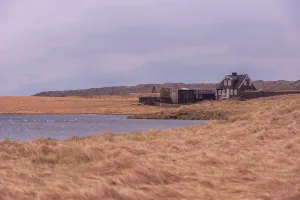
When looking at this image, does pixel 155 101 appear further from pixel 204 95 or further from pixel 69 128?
pixel 69 128

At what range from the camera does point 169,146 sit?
16.2m

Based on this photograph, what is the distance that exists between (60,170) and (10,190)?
9.20 feet

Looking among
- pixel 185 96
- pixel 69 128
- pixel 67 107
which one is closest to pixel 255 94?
pixel 185 96

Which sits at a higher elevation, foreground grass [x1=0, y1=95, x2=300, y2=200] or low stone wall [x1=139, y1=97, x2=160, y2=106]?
low stone wall [x1=139, y1=97, x2=160, y2=106]

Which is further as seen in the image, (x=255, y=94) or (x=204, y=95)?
(x=204, y=95)

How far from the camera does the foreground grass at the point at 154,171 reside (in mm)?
9141

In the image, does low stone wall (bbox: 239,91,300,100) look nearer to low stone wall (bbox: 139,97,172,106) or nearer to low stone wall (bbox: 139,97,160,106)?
low stone wall (bbox: 139,97,172,106)

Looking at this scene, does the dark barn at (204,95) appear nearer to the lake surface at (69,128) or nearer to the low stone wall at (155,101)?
the low stone wall at (155,101)

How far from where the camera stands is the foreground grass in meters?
9.14

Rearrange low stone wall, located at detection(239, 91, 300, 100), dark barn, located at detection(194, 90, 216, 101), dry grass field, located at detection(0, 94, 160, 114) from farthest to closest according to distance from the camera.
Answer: dark barn, located at detection(194, 90, 216, 101) → dry grass field, located at detection(0, 94, 160, 114) → low stone wall, located at detection(239, 91, 300, 100)

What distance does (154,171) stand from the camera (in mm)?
10641

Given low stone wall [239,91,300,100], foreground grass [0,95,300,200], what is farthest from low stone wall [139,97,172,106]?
foreground grass [0,95,300,200]

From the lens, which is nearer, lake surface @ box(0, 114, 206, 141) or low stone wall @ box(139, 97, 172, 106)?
lake surface @ box(0, 114, 206, 141)

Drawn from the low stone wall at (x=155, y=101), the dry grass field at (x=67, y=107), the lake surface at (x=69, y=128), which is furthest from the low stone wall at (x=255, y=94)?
the lake surface at (x=69, y=128)
